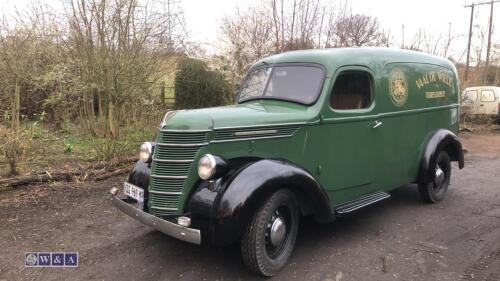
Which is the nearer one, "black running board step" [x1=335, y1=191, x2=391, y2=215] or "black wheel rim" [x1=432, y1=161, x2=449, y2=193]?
"black running board step" [x1=335, y1=191, x2=391, y2=215]

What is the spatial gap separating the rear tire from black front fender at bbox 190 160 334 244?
2.76 meters

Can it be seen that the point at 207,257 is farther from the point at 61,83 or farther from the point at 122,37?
the point at 61,83

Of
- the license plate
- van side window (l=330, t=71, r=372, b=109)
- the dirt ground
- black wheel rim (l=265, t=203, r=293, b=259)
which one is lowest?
the dirt ground

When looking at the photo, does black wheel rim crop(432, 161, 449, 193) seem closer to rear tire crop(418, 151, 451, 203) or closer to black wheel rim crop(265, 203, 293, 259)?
rear tire crop(418, 151, 451, 203)

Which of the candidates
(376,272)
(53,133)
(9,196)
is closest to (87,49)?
(53,133)

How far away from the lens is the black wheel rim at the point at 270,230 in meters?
3.79

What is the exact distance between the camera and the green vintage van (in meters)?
3.59

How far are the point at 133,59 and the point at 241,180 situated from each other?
19.6ft

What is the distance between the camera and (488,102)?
15.4m

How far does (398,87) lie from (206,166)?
2881mm

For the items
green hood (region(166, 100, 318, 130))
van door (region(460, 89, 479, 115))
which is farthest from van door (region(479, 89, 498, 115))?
green hood (region(166, 100, 318, 130))

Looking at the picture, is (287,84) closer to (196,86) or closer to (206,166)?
(206,166)

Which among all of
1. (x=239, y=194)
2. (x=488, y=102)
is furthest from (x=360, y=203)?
(x=488, y=102)

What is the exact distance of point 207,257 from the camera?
4145 mm
